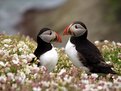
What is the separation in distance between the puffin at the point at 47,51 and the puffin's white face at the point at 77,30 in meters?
0.68

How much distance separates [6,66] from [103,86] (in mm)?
2789

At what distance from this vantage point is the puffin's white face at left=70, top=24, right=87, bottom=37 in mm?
16328

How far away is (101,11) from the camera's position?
1770 inches

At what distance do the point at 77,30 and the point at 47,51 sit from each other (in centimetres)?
141

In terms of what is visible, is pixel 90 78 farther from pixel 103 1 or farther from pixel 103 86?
pixel 103 1

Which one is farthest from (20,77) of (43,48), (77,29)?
(77,29)

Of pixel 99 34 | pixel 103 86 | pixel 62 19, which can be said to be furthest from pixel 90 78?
pixel 62 19

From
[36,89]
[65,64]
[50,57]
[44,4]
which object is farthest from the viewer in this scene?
[44,4]

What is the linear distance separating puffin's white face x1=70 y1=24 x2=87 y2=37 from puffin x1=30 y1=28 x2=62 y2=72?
26.7 inches

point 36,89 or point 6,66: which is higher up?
point 6,66

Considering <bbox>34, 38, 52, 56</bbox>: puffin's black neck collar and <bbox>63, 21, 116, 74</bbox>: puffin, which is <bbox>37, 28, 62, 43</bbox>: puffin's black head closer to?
<bbox>34, 38, 52, 56</bbox>: puffin's black neck collar

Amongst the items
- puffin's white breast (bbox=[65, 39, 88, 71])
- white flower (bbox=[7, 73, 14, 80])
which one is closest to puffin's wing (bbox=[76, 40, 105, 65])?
puffin's white breast (bbox=[65, 39, 88, 71])

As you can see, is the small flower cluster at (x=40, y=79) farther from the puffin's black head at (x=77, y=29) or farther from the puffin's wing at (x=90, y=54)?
the puffin's black head at (x=77, y=29)

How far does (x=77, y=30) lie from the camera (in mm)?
16422
